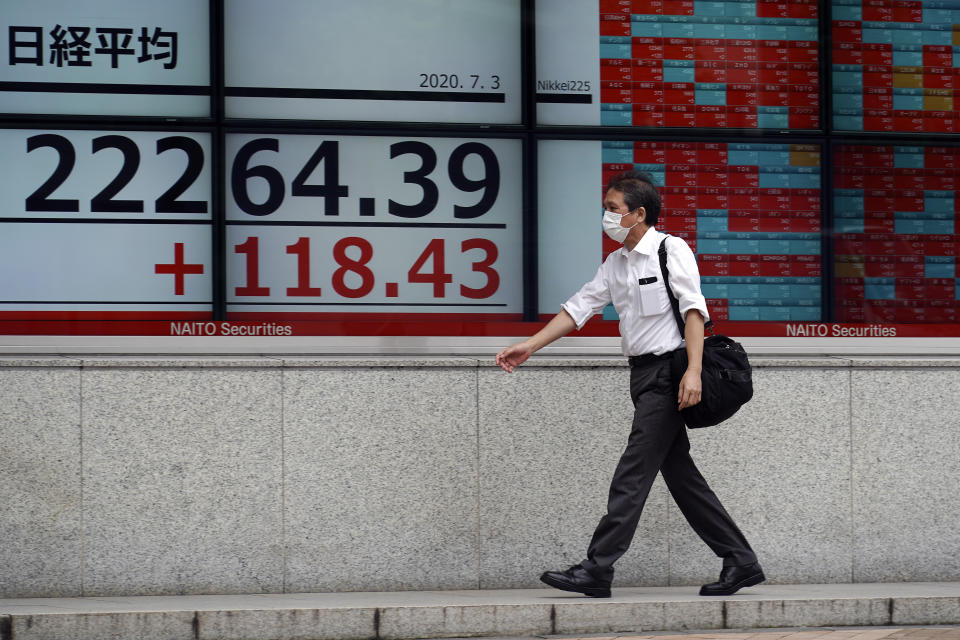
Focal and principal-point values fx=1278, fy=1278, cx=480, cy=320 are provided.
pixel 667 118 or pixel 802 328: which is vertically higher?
pixel 667 118

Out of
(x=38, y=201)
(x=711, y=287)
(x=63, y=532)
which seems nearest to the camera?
(x=63, y=532)

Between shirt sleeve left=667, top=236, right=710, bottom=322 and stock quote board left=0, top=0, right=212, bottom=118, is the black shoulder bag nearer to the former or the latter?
shirt sleeve left=667, top=236, right=710, bottom=322

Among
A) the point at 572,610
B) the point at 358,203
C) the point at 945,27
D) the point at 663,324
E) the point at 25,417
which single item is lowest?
the point at 572,610

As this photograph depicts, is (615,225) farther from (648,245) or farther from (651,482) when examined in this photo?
(651,482)

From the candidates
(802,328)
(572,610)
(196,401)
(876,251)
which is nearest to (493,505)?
(572,610)

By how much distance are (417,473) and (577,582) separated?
1221mm

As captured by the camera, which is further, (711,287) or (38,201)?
(711,287)

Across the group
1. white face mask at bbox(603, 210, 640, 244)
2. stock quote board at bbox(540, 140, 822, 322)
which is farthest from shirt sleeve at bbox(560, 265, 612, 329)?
stock quote board at bbox(540, 140, 822, 322)

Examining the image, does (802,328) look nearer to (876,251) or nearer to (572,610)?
(876,251)

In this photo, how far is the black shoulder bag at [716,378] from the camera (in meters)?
5.88

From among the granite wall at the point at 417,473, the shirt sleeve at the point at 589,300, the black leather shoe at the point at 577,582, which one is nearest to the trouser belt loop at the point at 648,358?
the shirt sleeve at the point at 589,300

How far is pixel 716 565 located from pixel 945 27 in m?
3.51

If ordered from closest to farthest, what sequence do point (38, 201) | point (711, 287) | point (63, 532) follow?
point (63, 532) < point (38, 201) < point (711, 287)

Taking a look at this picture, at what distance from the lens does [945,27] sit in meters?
7.68
